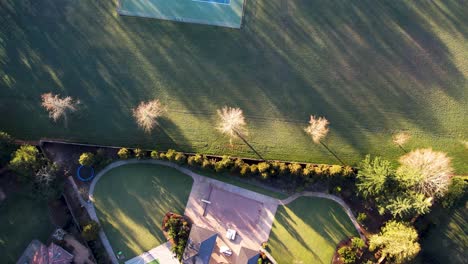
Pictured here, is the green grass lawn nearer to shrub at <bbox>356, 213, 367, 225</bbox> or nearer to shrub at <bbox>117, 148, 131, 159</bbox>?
shrub at <bbox>356, 213, 367, 225</bbox>

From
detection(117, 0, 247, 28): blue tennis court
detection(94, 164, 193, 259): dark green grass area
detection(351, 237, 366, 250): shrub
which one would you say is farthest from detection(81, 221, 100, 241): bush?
detection(351, 237, 366, 250): shrub

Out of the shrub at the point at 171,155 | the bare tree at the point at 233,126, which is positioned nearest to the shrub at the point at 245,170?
the bare tree at the point at 233,126

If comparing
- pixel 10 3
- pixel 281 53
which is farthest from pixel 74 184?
pixel 281 53

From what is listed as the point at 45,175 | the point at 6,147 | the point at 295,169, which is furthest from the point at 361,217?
the point at 6,147

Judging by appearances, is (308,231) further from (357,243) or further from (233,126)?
(233,126)

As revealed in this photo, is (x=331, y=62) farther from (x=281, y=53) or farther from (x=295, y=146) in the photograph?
(x=295, y=146)

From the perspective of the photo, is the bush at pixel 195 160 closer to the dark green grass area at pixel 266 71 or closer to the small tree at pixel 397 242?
the dark green grass area at pixel 266 71
